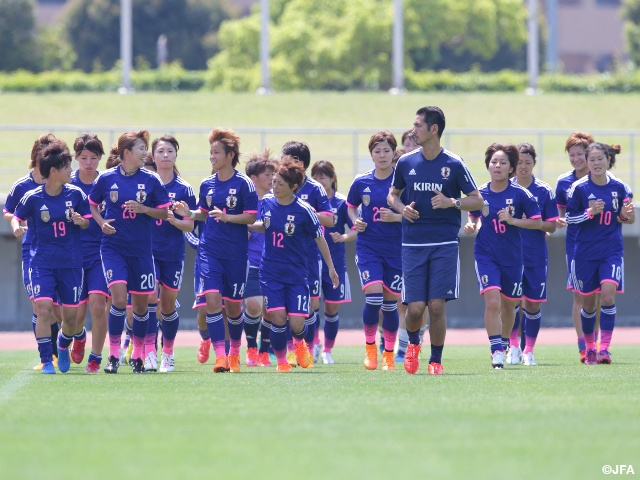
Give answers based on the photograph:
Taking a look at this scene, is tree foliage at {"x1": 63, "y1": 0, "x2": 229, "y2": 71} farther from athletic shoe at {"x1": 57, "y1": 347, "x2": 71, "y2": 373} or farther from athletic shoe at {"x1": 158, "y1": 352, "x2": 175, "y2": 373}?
athletic shoe at {"x1": 57, "y1": 347, "x2": 71, "y2": 373}

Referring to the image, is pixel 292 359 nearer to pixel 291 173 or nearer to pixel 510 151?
pixel 291 173

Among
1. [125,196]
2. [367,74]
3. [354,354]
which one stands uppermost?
[367,74]

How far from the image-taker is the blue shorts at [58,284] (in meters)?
11.1

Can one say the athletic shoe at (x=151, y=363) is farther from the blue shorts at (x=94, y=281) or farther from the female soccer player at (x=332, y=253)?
the female soccer player at (x=332, y=253)

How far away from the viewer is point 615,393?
9.01 metres

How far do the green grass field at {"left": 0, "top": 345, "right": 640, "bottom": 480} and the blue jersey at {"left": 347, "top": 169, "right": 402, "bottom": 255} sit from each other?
2149mm

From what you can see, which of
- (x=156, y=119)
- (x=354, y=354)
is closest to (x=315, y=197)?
(x=354, y=354)

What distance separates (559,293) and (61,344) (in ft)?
40.6

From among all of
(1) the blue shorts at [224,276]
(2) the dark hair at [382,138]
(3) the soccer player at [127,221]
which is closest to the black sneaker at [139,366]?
(3) the soccer player at [127,221]

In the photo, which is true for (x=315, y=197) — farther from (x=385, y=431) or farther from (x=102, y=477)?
(x=102, y=477)

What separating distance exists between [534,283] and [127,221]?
429cm

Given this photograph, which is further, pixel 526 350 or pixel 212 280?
pixel 526 350

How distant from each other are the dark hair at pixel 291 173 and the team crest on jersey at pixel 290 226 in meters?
0.28

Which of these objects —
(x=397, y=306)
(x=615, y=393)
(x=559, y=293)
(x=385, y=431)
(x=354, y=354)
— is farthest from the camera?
(x=559, y=293)
